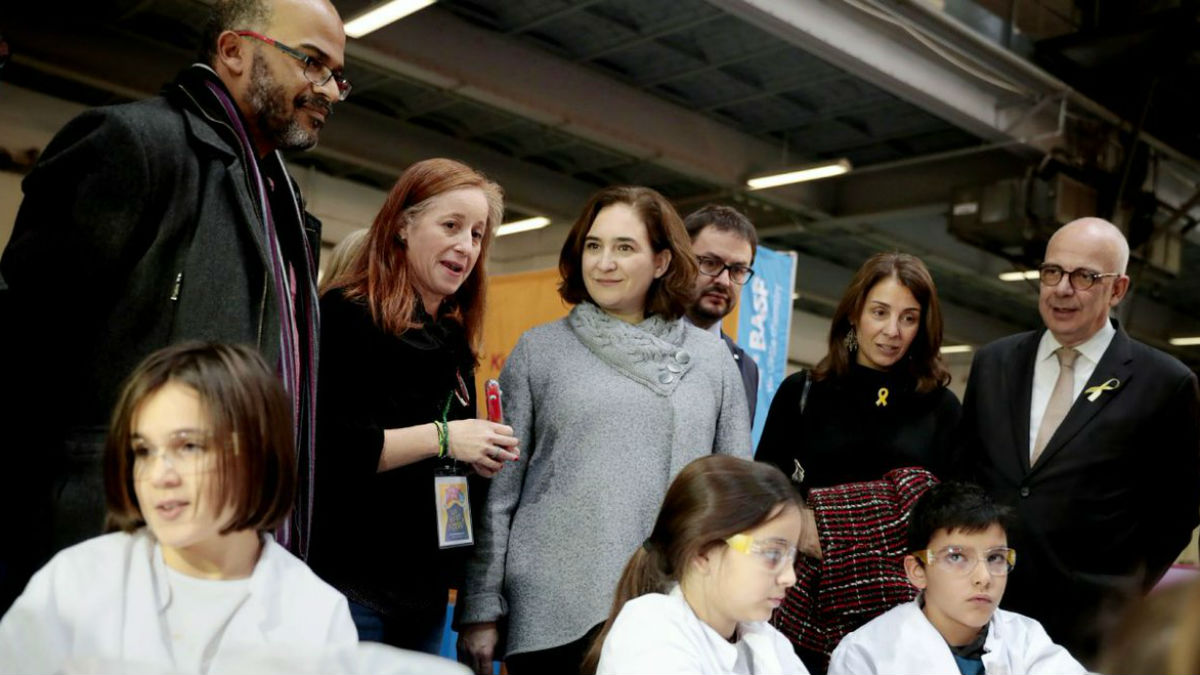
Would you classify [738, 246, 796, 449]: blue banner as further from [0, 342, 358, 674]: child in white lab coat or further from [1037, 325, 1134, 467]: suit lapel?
[0, 342, 358, 674]: child in white lab coat

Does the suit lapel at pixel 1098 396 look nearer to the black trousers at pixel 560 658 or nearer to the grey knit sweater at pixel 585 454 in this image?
the grey knit sweater at pixel 585 454

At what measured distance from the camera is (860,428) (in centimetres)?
277

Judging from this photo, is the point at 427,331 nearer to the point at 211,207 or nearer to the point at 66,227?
the point at 211,207

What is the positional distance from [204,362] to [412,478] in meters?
0.74

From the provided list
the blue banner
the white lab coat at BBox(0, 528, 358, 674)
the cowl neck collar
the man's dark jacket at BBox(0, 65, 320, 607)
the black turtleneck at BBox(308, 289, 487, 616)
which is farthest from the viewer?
the blue banner

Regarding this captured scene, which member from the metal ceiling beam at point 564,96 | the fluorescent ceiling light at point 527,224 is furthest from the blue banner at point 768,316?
the fluorescent ceiling light at point 527,224

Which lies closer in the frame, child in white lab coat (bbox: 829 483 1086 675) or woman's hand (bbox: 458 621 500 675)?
woman's hand (bbox: 458 621 500 675)

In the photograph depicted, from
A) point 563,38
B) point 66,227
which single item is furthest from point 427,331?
point 563,38

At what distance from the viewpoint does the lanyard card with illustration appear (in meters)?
2.20

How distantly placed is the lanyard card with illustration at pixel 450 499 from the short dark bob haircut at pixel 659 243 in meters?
0.54

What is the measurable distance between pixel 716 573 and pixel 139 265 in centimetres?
114

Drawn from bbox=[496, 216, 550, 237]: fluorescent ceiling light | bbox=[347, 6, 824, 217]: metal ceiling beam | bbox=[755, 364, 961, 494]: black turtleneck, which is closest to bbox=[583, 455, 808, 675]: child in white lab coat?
bbox=[755, 364, 961, 494]: black turtleneck

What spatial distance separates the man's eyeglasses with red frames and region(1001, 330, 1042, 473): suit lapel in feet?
6.17

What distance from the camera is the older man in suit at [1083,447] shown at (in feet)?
9.21
